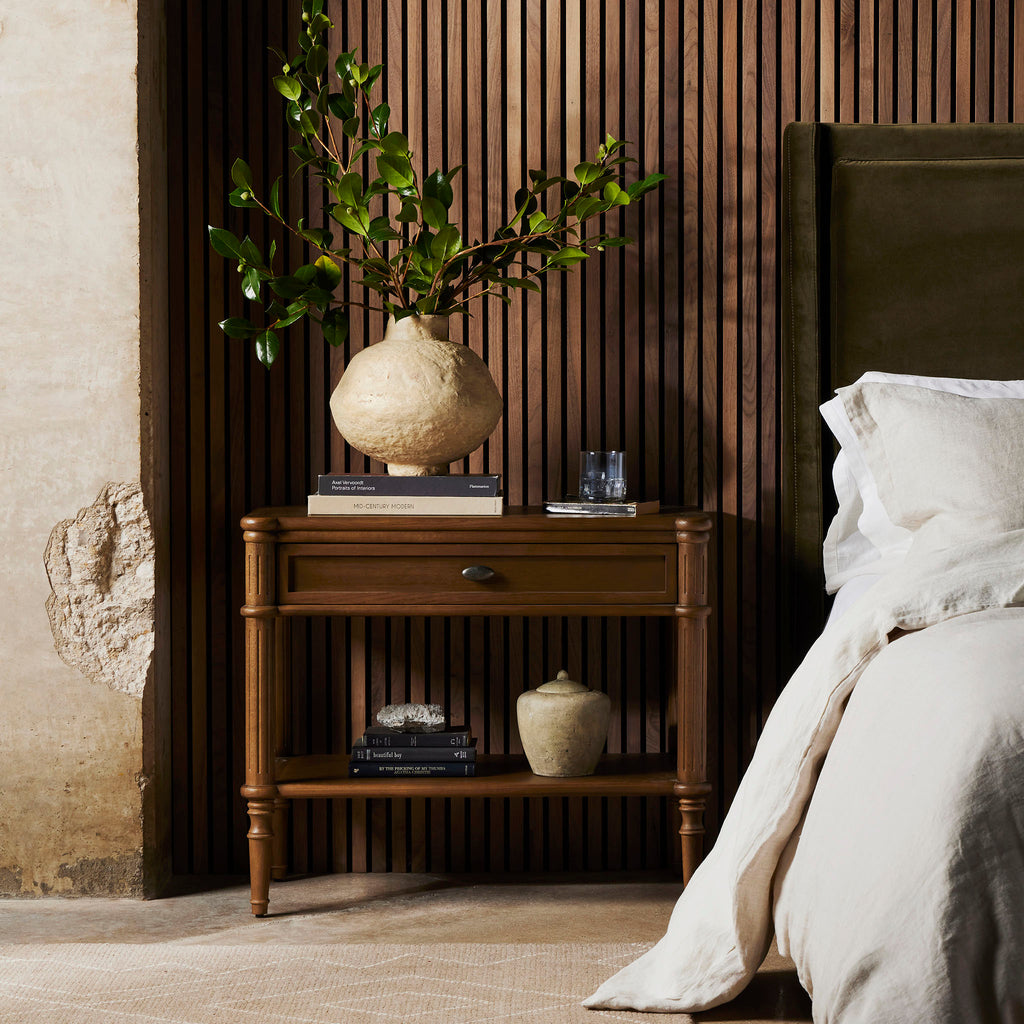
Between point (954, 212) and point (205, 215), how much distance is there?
1.66m

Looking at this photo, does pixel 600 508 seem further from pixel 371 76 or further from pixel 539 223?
pixel 371 76

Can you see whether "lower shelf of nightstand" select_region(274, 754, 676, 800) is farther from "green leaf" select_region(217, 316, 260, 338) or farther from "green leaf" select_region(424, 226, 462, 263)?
"green leaf" select_region(424, 226, 462, 263)

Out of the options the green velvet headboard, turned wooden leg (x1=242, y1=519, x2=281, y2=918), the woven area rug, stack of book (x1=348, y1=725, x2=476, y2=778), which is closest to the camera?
the woven area rug

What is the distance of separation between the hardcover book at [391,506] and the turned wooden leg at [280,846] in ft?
2.37

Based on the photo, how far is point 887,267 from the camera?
2.41 meters

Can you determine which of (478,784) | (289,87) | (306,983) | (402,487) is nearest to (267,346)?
(402,487)

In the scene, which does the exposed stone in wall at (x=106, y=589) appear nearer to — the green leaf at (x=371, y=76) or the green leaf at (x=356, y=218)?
the green leaf at (x=356, y=218)

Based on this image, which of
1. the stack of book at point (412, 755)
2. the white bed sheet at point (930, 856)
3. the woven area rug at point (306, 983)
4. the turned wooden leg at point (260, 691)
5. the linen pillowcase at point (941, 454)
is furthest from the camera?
the stack of book at point (412, 755)

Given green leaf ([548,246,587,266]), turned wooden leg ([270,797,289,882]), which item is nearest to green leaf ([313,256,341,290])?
green leaf ([548,246,587,266])

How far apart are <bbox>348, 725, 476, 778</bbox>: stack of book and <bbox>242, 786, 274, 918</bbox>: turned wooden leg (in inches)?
7.2

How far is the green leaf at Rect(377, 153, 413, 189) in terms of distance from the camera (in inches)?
84.9

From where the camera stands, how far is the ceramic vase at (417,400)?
2.16 m

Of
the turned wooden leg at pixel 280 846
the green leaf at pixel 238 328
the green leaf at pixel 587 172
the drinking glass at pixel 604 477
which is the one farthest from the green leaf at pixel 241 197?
the turned wooden leg at pixel 280 846

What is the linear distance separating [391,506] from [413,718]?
45cm
